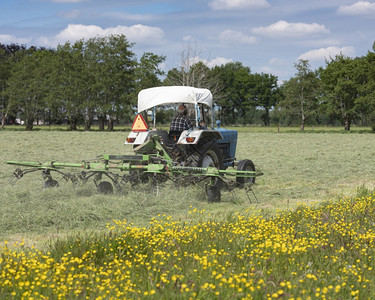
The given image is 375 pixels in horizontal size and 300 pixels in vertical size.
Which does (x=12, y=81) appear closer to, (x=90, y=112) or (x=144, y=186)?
(x=90, y=112)

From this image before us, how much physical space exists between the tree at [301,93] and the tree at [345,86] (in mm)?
4029

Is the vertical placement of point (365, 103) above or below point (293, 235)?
above

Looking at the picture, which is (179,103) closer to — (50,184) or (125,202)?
(125,202)

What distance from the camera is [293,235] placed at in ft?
19.7

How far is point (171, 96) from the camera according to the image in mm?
10516

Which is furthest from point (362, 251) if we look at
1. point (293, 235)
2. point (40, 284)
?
point (40, 284)

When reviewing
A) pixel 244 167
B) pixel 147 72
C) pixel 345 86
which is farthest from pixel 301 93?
pixel 244 167

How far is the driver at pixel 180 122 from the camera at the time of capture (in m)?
10.6

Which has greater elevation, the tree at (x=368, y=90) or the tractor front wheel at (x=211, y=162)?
the tree at (x=368, y=90)

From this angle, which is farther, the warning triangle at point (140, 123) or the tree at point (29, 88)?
the tree at point (29, 88)

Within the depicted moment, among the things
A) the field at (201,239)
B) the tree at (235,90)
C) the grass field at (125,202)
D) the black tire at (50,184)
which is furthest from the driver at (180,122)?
the tree at (235,90)

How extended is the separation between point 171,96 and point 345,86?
58.8m

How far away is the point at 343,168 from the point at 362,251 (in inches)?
426

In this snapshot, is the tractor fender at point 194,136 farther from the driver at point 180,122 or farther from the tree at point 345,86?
the tree at point 345,86
